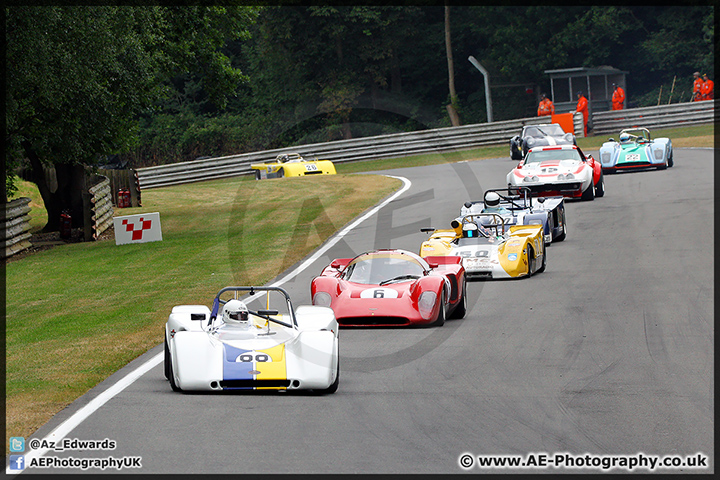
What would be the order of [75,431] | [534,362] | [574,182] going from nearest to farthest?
[75,431] → [534,362] → [574,182]

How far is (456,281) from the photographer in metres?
11.9

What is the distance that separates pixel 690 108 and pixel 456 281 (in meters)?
34.6

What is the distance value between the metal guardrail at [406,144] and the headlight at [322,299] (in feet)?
95.2

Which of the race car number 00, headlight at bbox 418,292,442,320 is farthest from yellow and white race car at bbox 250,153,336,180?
the race car number 00

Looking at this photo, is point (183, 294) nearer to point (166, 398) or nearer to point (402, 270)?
point (402, 270)

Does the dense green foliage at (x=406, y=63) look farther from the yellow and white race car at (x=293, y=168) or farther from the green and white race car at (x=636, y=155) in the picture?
the green and white race car at (x=636, y=155)

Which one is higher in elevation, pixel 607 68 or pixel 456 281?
pixel 607 68

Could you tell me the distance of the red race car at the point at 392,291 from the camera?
11.2 meters

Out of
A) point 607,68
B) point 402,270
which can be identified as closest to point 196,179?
point 607,68

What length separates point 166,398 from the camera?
8.27 meters

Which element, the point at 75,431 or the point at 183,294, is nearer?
the point at 75,431

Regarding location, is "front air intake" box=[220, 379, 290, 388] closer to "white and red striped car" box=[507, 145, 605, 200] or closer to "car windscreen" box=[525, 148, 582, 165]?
"white and red striped car" box=[507, 145, 605, 200]

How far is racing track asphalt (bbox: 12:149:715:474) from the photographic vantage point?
6555 millimetres

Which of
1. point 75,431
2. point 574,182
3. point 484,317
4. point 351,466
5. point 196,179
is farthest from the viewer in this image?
point 196,179
